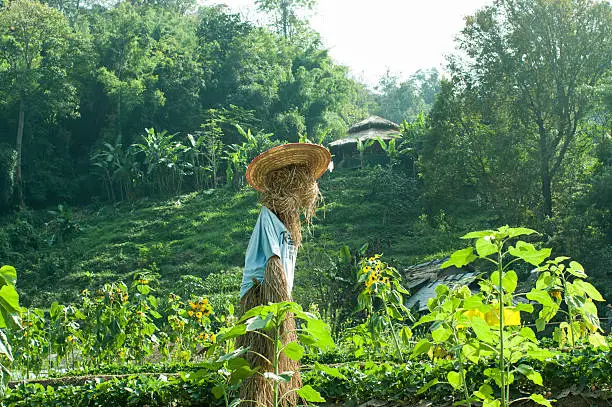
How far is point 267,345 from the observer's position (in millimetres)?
3154

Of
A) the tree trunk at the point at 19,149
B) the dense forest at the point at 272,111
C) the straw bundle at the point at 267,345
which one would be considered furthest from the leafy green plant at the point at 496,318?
the tree trunk at the point at 19,149

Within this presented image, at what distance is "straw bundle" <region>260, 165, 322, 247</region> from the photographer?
3551mm

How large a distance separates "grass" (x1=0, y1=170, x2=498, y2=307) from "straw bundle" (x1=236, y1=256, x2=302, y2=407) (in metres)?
8.24

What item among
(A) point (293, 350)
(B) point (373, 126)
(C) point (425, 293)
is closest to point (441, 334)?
(A) point (293, 350)

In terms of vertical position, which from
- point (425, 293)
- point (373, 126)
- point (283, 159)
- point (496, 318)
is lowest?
Answer: point (425, 293)

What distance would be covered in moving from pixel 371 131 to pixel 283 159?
57.7ft

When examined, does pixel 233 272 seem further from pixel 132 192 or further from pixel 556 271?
pixel 556 271

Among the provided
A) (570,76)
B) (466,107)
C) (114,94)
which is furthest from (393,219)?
(114,94)

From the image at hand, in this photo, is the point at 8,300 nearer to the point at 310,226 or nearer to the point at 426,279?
the point at 426,279

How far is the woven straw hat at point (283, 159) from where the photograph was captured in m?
3.48

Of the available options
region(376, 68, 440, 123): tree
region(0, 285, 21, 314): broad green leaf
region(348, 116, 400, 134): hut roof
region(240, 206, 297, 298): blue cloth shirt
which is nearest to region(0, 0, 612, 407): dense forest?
region(0, 285, 21, 314): broad green leaf

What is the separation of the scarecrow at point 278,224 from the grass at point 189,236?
26.5 ft

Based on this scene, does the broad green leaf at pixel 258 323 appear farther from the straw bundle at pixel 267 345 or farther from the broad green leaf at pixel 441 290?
the straw bundle at pixel 267 345

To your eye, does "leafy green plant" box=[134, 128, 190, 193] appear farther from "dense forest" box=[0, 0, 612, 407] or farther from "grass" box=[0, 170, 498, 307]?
"grass" box=[0, 170, 498, 307]
